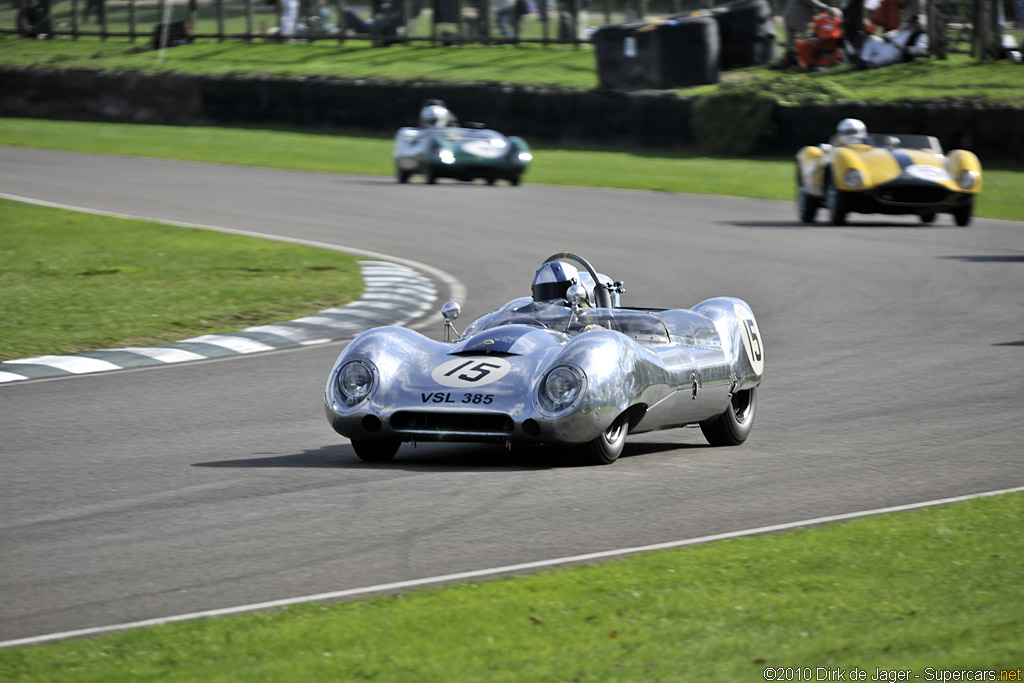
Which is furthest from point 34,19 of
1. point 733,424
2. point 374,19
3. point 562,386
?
point 562,386

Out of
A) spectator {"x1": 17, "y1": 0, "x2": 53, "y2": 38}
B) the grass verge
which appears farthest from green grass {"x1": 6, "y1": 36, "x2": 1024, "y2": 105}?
the grass verge

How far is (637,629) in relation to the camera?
4574 millimetres

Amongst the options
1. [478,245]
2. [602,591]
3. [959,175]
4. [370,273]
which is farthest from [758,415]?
[959,175]

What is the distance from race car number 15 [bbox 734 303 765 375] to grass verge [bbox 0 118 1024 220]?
561 inches

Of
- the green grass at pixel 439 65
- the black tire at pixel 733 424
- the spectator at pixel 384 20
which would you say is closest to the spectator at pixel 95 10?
the green grass at pixel 439 65

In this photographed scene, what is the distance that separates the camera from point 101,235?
1881cm

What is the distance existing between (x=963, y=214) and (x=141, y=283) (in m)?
10.4

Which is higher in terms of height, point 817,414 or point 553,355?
point 553,355

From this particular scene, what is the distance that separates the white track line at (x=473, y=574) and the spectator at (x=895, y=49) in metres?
27.9

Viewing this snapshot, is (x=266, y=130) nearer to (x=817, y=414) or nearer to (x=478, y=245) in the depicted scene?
(x=478, y=245)

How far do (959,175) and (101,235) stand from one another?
33.4 ft

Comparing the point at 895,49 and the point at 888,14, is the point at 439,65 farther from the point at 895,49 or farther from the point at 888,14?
the point at 895,49

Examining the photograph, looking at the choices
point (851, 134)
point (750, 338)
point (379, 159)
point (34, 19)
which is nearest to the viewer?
point (750, 338)

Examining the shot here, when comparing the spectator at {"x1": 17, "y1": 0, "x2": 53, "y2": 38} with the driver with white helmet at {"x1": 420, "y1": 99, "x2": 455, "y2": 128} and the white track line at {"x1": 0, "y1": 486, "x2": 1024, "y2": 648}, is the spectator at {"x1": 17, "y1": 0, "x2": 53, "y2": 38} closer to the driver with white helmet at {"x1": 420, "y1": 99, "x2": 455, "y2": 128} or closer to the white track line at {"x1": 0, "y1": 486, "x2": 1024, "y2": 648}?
the driver with white helmet at {"x1": 420, "y1": 99, "x2": 455, "y2": 128}
